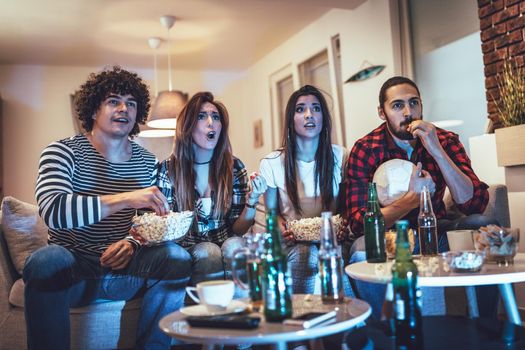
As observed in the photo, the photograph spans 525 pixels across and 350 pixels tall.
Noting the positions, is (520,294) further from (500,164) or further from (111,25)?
(111,25)

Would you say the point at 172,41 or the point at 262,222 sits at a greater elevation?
the point at 172,41

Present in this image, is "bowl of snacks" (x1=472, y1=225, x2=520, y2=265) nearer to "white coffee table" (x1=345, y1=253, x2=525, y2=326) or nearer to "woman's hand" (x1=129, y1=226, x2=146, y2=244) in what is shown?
"white coffee table" (x1=345, y1=253, x2=525, y2=326)

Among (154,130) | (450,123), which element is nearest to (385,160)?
(450,123)

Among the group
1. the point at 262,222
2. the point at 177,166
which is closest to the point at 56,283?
the point at 177,166

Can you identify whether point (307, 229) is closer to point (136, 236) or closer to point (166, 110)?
point (136, 236)

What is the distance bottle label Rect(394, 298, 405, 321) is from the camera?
3.71 feet

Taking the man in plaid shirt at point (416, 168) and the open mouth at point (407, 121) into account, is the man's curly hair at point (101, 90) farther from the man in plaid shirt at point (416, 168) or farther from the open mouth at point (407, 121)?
the open mouth at point (407, 121)

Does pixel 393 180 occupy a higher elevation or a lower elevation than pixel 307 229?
higher

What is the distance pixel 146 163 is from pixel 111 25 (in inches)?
115

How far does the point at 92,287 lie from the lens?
1.87 m

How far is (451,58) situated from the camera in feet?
11.9

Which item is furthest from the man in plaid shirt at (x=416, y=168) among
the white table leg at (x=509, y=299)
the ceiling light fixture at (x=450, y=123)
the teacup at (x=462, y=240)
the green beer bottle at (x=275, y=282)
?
the ceiling light fixture at (x=450, y=123)

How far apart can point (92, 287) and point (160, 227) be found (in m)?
0.35

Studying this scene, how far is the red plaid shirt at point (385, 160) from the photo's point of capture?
83.5 inches
